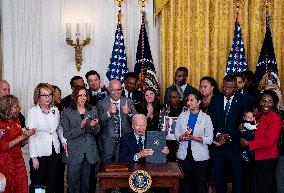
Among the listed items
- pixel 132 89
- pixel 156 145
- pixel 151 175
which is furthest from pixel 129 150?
pixel 132 89

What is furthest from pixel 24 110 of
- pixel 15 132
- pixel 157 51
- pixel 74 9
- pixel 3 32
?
pixel 15 132

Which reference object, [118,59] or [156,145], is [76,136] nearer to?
[156,145]

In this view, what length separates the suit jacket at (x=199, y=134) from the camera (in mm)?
6184

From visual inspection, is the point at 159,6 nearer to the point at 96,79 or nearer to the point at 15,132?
the point at 96,79

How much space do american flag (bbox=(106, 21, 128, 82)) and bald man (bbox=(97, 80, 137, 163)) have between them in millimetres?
1974

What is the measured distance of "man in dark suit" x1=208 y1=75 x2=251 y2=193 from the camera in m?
6.38

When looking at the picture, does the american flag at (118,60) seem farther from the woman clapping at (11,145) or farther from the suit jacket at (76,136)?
the woman clapping at (11,145)

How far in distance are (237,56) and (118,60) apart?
2.06 metres

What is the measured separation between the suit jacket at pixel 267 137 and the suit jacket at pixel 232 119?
0.91 ft

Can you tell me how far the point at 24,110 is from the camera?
8.72m

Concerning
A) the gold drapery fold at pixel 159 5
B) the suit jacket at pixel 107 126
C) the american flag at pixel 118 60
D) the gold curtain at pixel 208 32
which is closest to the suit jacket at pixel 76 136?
the suit jacket at pixel 107 126

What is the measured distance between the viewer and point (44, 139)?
5.99 metres

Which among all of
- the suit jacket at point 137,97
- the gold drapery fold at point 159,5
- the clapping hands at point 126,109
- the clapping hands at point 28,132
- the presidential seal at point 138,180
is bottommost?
the presidential seal at point 138,180

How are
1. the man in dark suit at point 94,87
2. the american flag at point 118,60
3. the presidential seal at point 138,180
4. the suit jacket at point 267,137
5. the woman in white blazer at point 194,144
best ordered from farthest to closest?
the american flag at point 118,60
the man in dark suit at point 94,87
the woman in white blazer at point 194,144
the suit jacket at point 267,137
the presidential seal at point 138,180
